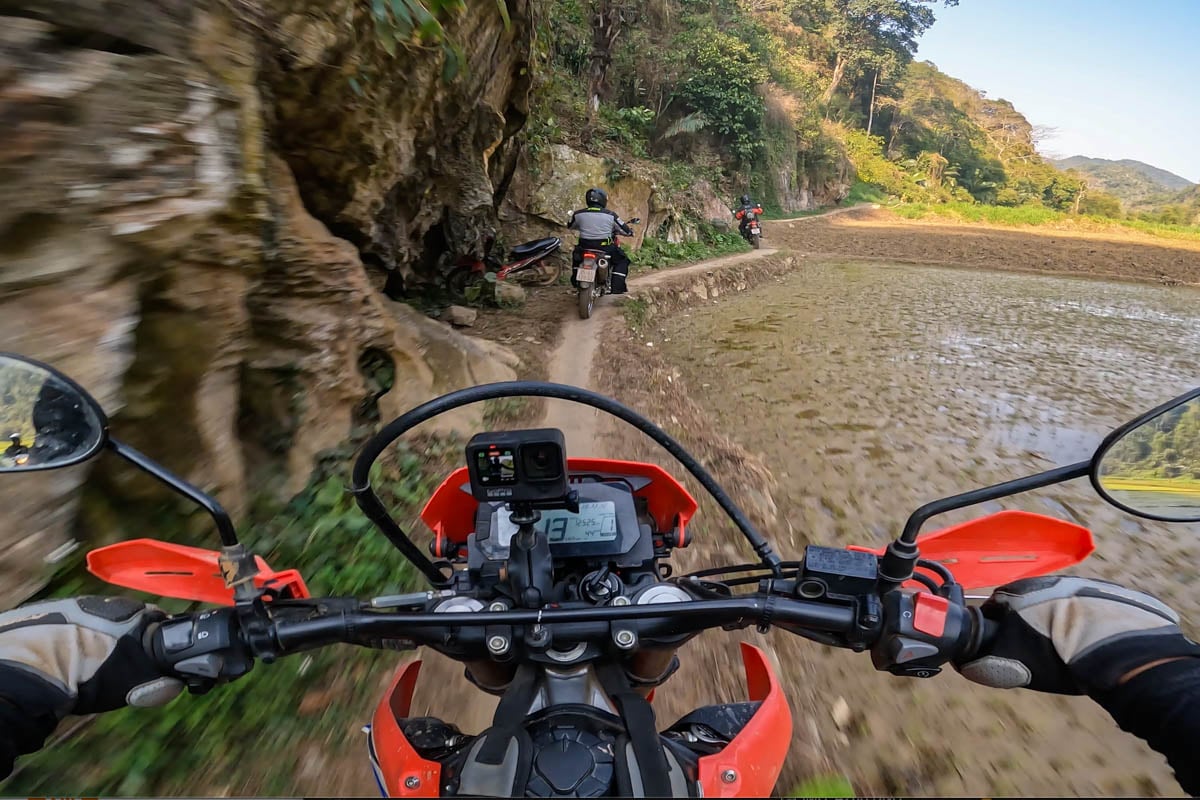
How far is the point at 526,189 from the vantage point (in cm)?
1112

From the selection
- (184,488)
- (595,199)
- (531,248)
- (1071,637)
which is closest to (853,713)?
(1071,637)

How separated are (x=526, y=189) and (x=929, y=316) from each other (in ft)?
26.5

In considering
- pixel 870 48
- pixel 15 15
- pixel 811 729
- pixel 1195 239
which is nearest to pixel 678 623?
pixel 811 729

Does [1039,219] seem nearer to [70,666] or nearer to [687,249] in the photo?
[687,249]

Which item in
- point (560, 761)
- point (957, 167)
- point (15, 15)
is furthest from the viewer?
point (957, 167)

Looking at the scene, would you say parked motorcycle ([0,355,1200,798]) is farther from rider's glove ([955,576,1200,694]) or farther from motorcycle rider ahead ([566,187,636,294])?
motorcycle rider ahead ([566,187,636,294])

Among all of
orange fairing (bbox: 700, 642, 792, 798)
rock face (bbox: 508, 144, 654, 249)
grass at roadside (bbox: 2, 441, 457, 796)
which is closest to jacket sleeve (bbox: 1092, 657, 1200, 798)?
orange fairing (bbox: 700, 642, 792, 798)

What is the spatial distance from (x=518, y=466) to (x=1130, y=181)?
11491 cm

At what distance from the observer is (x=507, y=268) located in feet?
29.9

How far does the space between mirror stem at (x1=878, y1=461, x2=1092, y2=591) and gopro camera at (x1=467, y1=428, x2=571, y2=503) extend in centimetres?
64

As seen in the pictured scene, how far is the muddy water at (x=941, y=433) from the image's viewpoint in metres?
2.49

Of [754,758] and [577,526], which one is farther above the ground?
[577,526]

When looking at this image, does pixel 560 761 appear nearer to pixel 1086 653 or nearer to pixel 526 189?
pixel 1086 653

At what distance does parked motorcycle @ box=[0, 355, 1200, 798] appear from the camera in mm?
987
